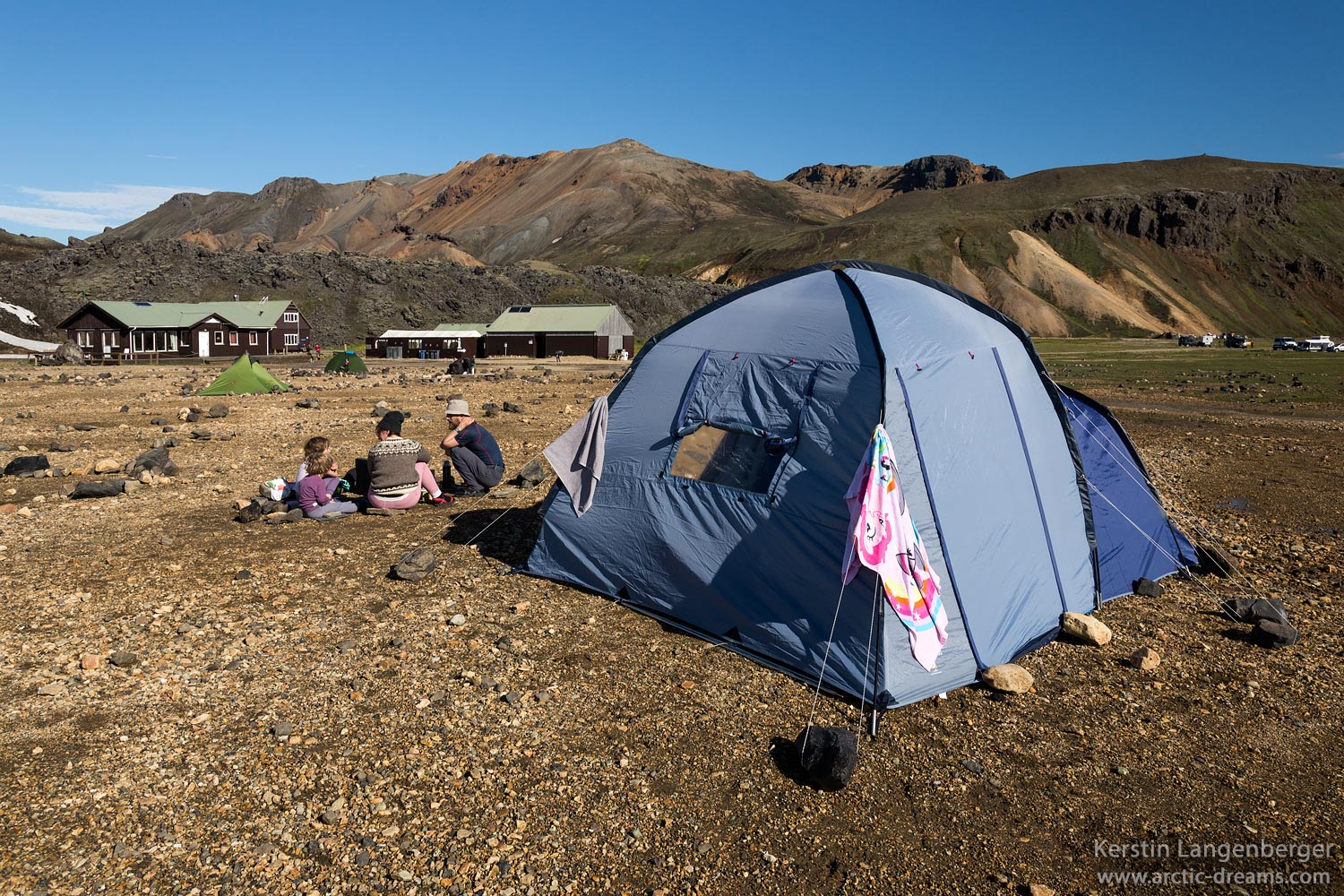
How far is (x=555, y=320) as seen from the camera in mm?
75875

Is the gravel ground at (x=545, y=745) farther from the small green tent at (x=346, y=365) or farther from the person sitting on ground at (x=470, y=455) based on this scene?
the small green tent at (x=346, y=365)

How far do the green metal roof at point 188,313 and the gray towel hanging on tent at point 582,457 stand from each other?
71907 mm

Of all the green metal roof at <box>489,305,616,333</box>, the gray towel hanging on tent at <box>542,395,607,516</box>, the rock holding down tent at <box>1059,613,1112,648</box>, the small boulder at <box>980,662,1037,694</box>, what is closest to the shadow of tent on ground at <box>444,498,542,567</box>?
the gray towel hanging on tent at <box>542,395,607,516</box>

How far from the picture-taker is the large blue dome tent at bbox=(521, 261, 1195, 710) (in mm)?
6875

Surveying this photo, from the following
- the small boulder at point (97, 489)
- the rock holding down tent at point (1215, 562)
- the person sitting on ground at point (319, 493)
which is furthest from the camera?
the small boulder at point (97, 489)

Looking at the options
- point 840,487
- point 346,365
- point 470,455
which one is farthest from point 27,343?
point 840,487

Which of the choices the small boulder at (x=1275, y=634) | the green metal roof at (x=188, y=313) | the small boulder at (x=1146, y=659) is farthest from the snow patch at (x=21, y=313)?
the small boulder at (x=1275, y=634)

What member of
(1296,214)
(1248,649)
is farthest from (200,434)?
(1296,214)

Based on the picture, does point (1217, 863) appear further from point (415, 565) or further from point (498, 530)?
point (498, 530)

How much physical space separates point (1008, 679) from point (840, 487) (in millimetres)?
2130

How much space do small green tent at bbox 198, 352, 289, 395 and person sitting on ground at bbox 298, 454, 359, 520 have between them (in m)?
21.5

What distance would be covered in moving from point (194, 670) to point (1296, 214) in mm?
228566

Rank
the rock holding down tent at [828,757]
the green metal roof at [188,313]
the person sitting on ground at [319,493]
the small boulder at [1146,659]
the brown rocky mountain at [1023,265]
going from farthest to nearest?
the brown rocky mountain at [1023,265], the green metal roof at [188,313], the person sitting on ground at [319,493], the small boulder at [1146,659], the rock holding down tent at [828,757]

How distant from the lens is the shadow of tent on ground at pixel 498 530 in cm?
993
